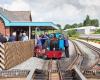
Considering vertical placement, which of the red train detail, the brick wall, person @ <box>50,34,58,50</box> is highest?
the brick wall

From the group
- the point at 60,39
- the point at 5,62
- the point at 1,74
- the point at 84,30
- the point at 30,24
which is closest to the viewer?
the point at 1,74

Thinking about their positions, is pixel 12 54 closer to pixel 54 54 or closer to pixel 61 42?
pixel 54 54

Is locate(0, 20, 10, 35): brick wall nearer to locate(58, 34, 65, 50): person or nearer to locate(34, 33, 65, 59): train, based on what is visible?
locate(34, 33, 65, 59): train

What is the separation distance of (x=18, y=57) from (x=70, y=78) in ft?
32.3

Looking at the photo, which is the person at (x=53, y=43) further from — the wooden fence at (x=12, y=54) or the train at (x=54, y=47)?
the wooden fence at (x=12, y=54)

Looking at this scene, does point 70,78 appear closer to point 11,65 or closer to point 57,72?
point 57,72

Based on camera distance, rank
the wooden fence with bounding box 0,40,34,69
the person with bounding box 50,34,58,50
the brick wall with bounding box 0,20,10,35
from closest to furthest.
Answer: the wooden fence with bounding box 0,40,34,69 < the person with bounding box 50,34,58,50 < the brick wall with bounding box 0,20,10,35

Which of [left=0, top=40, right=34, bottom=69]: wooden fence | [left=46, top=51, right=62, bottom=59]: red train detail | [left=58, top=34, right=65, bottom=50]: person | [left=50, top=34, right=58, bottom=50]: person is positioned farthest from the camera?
[left=58, top=34, right=65, bottom=50]: person

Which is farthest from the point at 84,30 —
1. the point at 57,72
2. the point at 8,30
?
the point at 57,72

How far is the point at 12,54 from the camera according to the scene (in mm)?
20312

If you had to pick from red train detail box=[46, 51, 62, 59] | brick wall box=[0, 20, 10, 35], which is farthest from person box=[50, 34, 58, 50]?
brick wall box=[0, 20, 10, 35]

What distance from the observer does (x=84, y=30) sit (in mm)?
173125

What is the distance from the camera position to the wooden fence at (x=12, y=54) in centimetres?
1862

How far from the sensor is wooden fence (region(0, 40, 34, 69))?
18625 millimetres
